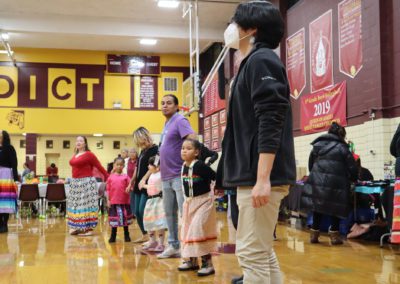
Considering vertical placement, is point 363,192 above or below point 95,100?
below

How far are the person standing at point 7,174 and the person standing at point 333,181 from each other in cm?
410

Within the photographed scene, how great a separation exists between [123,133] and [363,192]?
10.7 m

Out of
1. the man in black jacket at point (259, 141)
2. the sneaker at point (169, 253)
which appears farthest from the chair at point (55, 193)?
the man in black jacket at point (259, 141)

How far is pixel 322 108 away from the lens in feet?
27.5

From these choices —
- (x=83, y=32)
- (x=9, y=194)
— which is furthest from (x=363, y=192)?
(x=83, y=32)

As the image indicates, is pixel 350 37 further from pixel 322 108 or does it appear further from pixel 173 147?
pixel 173 147

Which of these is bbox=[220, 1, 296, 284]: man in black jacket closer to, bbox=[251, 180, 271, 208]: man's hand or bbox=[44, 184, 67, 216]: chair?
bbox=[251, 180, 271, 208]: man's hand

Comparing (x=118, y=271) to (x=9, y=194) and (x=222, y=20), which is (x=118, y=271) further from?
(x=222, y=20)

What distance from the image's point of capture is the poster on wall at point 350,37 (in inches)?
288

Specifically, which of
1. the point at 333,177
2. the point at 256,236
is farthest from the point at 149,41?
the point at 256,236

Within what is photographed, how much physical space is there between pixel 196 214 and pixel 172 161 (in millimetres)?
623

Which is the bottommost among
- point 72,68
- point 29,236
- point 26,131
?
point 29,236

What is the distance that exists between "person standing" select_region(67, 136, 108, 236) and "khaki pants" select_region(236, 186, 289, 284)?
15.3 ft

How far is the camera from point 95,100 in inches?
602
